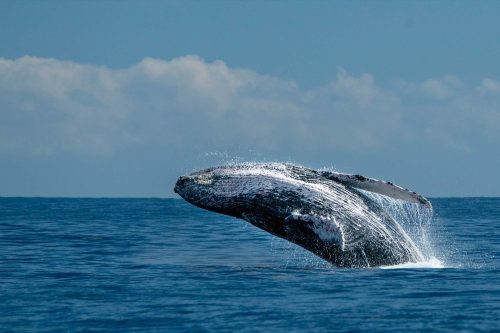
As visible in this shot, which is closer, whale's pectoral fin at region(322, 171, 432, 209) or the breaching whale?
whale's pectoral fin at region(322, 171, 432, 209)

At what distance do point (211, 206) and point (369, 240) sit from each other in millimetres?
2636

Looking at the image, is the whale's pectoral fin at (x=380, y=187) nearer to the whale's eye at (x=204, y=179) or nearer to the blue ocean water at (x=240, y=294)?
the blue ocean water at (x=240, y=294)

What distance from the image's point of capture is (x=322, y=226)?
13852 millimetres

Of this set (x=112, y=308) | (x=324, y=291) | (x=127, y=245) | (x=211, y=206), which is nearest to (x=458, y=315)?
(x=324, y=291)

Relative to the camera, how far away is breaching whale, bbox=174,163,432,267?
14.3 meters

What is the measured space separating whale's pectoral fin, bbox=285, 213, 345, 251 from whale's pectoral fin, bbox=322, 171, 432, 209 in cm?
78

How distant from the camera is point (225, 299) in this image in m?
11.7

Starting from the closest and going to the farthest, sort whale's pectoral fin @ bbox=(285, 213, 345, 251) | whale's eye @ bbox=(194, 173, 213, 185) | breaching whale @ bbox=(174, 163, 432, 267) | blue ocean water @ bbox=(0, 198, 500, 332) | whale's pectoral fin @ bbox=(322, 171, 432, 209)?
blue ocean water @ bbox=(0, 198, 500, 332), whale's pectoral fin @ bbox=(285, 213, 345, 251), whale's pectoral fin @ bbox=(322, 171, 432, 209), breaching whale @ bbox=(174, 163, 432, 267), whale's eye @ bbox=(194, 173, 213, 185)

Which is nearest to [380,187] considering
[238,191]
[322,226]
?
[322,226]

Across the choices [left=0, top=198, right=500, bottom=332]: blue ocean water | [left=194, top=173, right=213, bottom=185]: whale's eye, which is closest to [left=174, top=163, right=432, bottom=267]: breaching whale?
[left=194, top=173, right=213, bottom=185]: whale's eye

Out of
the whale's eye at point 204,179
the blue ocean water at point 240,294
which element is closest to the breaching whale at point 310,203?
the whale's eye at point 204,179

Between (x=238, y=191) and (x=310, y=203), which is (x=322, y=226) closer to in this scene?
(x=310, y=203)

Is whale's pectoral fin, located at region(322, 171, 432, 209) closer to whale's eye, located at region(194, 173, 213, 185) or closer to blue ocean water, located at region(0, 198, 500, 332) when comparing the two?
blue ocean water, located at region(0, 198, 500, 332)

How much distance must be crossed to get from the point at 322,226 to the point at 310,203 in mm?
604
